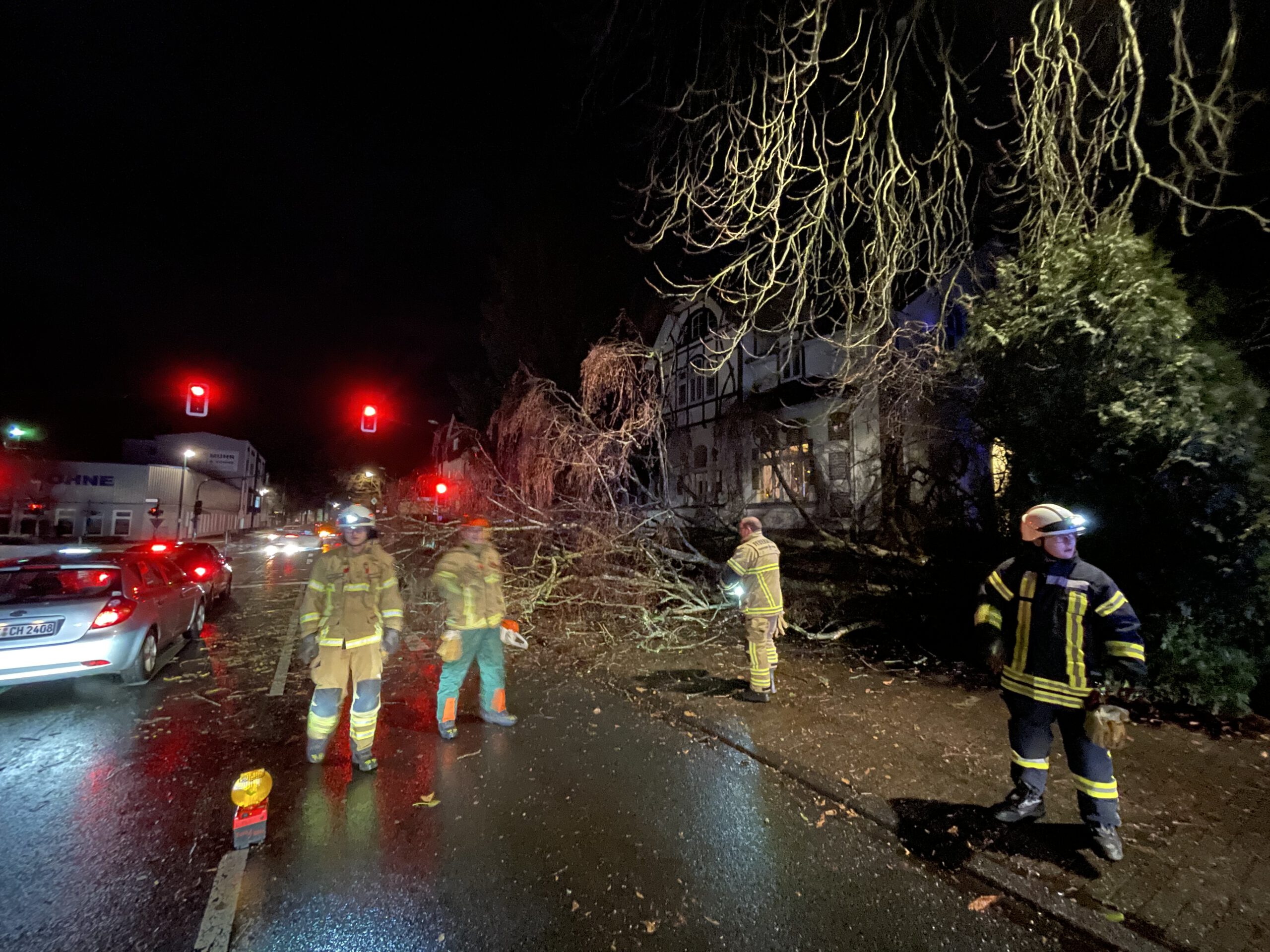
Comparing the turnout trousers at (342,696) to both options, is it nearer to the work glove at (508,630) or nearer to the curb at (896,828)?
the work glove at (508,630)

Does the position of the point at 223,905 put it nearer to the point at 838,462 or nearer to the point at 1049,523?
the point at 1049,523

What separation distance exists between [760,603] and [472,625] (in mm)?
2744

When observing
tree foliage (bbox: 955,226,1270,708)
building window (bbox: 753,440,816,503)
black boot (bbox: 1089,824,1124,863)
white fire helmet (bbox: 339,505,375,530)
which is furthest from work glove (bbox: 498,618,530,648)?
building window (bbox: 753,440,816,503)

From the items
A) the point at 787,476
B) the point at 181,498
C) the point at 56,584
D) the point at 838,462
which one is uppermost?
the point at 181,498

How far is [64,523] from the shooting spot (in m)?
37.9

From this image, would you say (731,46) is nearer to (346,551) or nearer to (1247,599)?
(346,551)

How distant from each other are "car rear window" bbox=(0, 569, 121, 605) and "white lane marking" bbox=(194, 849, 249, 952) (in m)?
4.44

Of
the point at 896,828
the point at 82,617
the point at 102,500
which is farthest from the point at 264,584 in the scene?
the point at 102,500

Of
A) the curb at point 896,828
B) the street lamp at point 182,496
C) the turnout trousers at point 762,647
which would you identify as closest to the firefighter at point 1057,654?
the curb at point 896,828

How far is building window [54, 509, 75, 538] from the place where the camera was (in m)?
37.0

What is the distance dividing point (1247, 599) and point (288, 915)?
7166mm

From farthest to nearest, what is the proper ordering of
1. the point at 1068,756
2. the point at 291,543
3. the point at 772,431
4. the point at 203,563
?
the point at 291,543 < the point at 772,431 < the point at 203,563 < the point at 1068,756

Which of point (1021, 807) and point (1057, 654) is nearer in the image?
point (1057, 654)

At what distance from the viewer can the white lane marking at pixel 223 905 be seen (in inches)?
103
